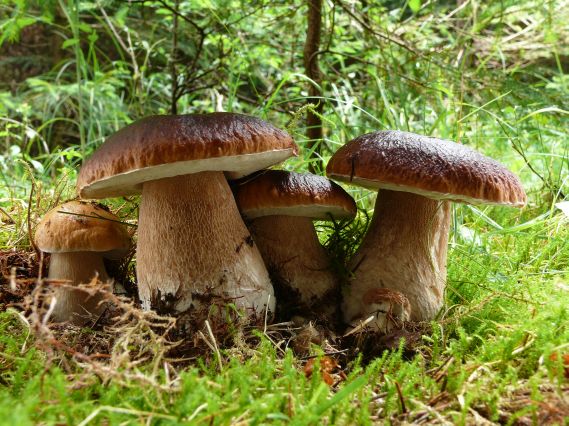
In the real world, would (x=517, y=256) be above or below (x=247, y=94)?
below

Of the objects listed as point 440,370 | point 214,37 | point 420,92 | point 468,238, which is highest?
point 214,37

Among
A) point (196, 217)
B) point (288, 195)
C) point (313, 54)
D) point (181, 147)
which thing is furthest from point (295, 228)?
point (313, 54)

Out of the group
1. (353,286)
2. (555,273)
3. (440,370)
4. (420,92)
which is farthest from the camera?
(420,92)

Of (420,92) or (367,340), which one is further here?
(420,92)

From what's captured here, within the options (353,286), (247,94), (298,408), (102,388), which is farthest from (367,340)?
(247,94)

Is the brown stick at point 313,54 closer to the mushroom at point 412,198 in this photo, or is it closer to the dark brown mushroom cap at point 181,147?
the mushroom at point 412,198

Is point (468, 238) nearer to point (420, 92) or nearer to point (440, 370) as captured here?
point (420, 92)
